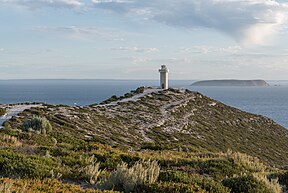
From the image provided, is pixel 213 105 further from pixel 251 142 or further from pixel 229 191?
pixel 229 191

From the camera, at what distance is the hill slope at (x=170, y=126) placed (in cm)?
2536

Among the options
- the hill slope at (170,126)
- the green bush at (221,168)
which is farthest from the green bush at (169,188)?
the hill slope at (170,126)

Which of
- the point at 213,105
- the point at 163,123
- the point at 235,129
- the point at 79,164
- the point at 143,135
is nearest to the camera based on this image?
the point at 79,164

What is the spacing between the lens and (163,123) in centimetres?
4056

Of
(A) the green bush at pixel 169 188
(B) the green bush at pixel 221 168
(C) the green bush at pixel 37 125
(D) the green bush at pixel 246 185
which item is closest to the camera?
(A) the green bush at pixel 169 188

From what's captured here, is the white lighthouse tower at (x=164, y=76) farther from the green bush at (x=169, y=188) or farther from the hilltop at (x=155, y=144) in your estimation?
the green bush at (x=169, y=188)

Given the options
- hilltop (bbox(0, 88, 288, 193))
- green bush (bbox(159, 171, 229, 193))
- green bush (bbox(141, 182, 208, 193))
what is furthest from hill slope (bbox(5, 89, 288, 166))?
green bush (bbox(141, 182, 208, 193))

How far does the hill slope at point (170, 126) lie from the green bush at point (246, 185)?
1024cm

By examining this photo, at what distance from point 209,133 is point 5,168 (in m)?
35.5

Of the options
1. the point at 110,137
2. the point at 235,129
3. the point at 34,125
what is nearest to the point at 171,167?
the point at 34,125

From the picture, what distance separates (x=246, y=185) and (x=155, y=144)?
11.8m

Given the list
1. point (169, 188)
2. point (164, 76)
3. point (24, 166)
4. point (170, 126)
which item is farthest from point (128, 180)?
point (164, 76)

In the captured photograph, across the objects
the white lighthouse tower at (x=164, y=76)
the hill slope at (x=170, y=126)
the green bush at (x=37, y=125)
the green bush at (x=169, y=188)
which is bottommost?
the hill slope at (x=170, y=126)

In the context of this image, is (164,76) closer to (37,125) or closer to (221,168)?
(37,125)
